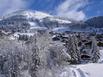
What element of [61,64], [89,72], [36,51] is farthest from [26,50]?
[89,72]

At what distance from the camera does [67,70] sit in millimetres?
37812

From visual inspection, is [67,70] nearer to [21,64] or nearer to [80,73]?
[80,73]

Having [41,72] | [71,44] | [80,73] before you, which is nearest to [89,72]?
[80,73]

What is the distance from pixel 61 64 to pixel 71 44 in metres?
13.2

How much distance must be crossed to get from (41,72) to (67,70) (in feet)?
21.6

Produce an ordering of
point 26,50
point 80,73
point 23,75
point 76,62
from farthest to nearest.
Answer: point 76,62 < point 80,73 < point 26,50 < point 23,75

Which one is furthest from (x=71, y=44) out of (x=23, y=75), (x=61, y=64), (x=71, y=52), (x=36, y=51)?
(x=23, y=75)

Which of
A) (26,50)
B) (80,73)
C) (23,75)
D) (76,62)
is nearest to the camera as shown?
(23,75)

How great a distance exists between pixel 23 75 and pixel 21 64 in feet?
4.96

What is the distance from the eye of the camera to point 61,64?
126 ft

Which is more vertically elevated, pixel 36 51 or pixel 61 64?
pixel 36 51

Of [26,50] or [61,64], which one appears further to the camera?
[61,64]

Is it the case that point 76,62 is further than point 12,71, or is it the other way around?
point 76,62

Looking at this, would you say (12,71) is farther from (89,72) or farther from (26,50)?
(89,72)
